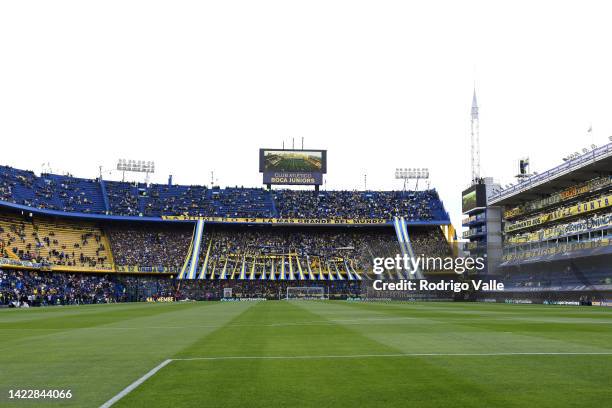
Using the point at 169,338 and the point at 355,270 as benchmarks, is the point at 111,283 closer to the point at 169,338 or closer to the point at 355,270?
the point at 355,270

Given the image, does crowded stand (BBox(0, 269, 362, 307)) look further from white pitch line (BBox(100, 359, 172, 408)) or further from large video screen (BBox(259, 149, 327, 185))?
white pitch line (BBox(100, 359, 172, 408))

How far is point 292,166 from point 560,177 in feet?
178

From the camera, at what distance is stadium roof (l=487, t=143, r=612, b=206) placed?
230 ft

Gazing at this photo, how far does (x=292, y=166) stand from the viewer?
4707 inches

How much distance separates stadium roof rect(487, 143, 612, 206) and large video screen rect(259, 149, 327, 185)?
34.0m

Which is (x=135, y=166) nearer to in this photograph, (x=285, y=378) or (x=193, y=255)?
(x=193, y=255)

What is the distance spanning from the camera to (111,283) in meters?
93.8

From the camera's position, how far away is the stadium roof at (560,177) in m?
70.1

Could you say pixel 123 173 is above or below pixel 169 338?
above

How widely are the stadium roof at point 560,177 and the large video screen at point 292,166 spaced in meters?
34.0

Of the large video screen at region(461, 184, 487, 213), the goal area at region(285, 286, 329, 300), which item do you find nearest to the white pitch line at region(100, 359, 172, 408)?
the goal area at region(285, 286, 329, 300)

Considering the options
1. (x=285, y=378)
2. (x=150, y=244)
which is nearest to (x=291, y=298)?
(x=150, y=244)

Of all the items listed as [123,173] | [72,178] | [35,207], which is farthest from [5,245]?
[123,173]

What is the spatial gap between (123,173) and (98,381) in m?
122
